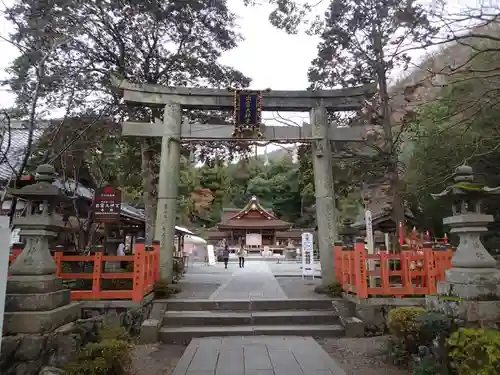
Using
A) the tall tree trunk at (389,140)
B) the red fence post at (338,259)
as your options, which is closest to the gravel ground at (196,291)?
the red fence post at (338,259)

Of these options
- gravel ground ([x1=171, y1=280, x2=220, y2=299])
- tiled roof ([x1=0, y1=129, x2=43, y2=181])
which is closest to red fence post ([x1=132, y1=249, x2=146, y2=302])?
gravel ground ([x1=171, y1=280, x2=220, y2=299])

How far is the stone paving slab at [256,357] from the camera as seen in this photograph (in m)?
4.82

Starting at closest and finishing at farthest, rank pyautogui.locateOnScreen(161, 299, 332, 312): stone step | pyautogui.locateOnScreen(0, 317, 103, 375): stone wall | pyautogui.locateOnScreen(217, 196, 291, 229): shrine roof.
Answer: pyautogui.locateOnScreen(0, 317, 103, 375): stone wall < pyautogui.locateOnScreen(161, 299, 332, 312): stone step < pyautogui.locateOnScreen(217, 196, 291, 229): shrine roof

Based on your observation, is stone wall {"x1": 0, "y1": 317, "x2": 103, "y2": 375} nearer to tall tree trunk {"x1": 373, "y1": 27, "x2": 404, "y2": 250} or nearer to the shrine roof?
tall tree trunk {"x1": 373, "y1": 27, "x2": 404, "y2": 250}

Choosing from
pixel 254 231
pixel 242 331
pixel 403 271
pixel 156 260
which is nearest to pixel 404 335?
pixel 403 271

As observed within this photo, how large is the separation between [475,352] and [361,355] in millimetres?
2664

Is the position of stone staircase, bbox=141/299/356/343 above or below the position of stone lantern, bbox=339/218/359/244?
below

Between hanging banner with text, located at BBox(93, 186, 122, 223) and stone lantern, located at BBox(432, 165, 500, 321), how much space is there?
24.8 ft

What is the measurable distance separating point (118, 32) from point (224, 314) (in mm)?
8560

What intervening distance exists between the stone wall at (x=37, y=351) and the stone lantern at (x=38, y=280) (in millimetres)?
114

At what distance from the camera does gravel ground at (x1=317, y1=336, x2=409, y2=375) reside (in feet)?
16.9

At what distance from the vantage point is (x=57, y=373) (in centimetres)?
391

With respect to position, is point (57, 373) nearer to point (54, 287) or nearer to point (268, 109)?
point (54, 287)

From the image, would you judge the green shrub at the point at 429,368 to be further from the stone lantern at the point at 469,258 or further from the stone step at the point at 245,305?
the stone step at the point at 245,305
